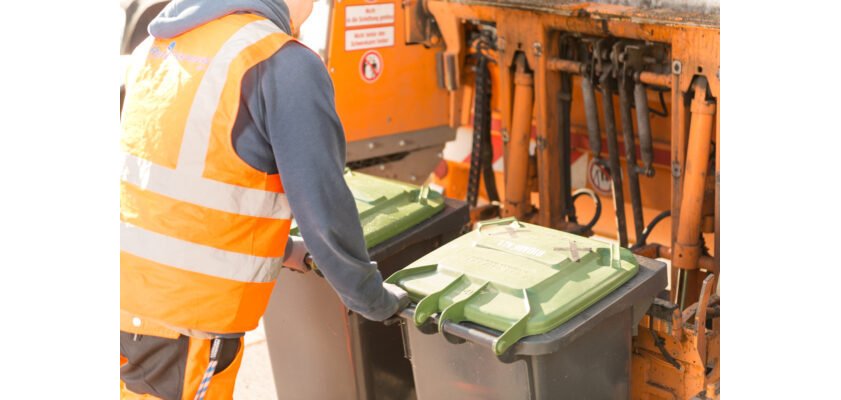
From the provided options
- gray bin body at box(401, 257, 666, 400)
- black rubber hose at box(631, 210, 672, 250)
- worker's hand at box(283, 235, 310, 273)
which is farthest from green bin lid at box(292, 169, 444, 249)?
black rubber hose at box(631, 210, 672, 250)

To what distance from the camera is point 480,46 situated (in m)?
4.77

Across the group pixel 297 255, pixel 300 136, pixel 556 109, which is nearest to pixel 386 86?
pixel 556 109

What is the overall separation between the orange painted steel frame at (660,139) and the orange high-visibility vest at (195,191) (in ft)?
4.06

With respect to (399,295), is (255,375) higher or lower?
lower

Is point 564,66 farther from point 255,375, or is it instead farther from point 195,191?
point 195,191

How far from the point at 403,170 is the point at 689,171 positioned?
158 centimetres

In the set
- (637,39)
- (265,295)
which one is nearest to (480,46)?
(637,39)

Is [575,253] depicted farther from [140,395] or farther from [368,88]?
[368,88]

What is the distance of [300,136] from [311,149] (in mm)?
38

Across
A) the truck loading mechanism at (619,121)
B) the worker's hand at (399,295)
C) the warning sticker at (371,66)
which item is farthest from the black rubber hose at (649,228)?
the worker's hand at (399,295)

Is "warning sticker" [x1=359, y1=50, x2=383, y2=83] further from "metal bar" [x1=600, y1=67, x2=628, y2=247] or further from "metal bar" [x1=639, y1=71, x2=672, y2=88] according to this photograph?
"metal bar" [x1=639, y1=71, x2=672, y2=88]

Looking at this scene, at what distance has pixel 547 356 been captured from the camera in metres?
2.65

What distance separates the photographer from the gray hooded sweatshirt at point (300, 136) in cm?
230

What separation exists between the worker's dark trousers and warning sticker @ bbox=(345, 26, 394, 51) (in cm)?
225
